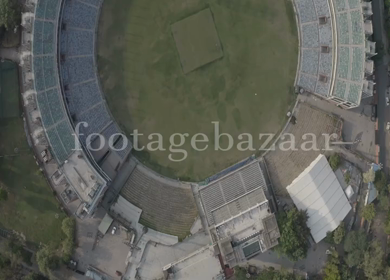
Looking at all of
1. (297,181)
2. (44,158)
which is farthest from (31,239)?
(297,181)

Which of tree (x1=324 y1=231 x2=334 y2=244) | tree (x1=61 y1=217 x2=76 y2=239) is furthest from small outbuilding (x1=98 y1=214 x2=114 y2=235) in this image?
tree (x1=324 y1=231 x2=334 y2=244)

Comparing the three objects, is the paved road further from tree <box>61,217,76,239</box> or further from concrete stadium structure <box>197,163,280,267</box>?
tree <box>61,217,76,239</box>

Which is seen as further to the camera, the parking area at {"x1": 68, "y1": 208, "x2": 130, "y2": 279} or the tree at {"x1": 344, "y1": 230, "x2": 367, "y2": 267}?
the parking area at {"x1": 68, "y1": 208, "x2": 130, "y2": 279}

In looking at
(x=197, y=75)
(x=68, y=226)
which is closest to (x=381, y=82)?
(x=197, y=75)

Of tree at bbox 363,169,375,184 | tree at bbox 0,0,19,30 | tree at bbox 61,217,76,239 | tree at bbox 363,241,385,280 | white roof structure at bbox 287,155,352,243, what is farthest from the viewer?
tree at bbox 363,169,375,184

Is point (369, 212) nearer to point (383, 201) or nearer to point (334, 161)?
point (383, 201)

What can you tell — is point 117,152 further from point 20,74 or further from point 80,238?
point 20,74
